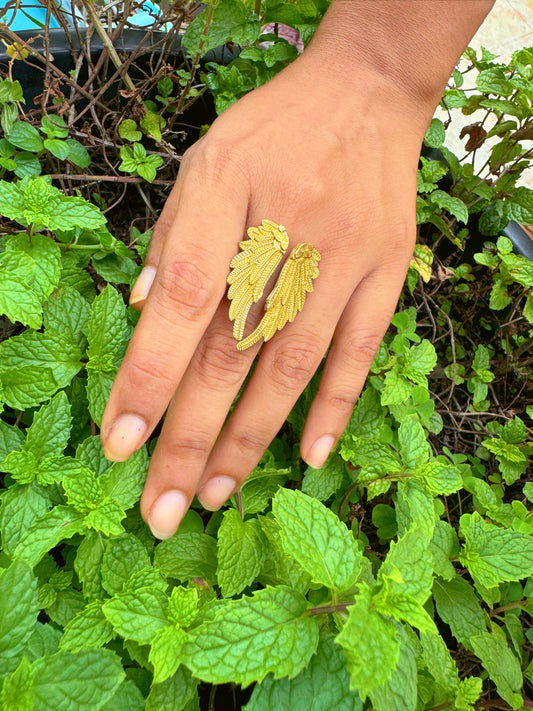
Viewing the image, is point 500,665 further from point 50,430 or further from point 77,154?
point 77,154

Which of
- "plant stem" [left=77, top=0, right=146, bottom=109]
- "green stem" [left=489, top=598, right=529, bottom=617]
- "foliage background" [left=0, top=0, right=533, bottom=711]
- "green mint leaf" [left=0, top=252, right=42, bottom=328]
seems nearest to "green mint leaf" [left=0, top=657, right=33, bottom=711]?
"foliage background" [left=0, top=0, right=533, bottom=711]

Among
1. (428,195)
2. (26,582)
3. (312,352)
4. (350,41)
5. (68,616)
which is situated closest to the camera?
(26,582)

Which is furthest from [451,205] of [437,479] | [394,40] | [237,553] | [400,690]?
[400,690]

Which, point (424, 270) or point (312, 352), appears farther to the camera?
point (424, 270)

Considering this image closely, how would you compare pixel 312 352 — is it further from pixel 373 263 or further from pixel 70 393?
pixel 70 393

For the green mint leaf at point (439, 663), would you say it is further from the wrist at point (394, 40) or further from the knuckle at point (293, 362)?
the wrist at point (394, 40)

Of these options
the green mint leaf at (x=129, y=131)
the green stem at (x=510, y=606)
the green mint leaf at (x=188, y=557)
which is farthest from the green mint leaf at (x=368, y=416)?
the green mint leaf at (x=129, y=131)

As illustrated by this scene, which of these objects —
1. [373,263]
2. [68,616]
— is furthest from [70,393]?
[373,263]
